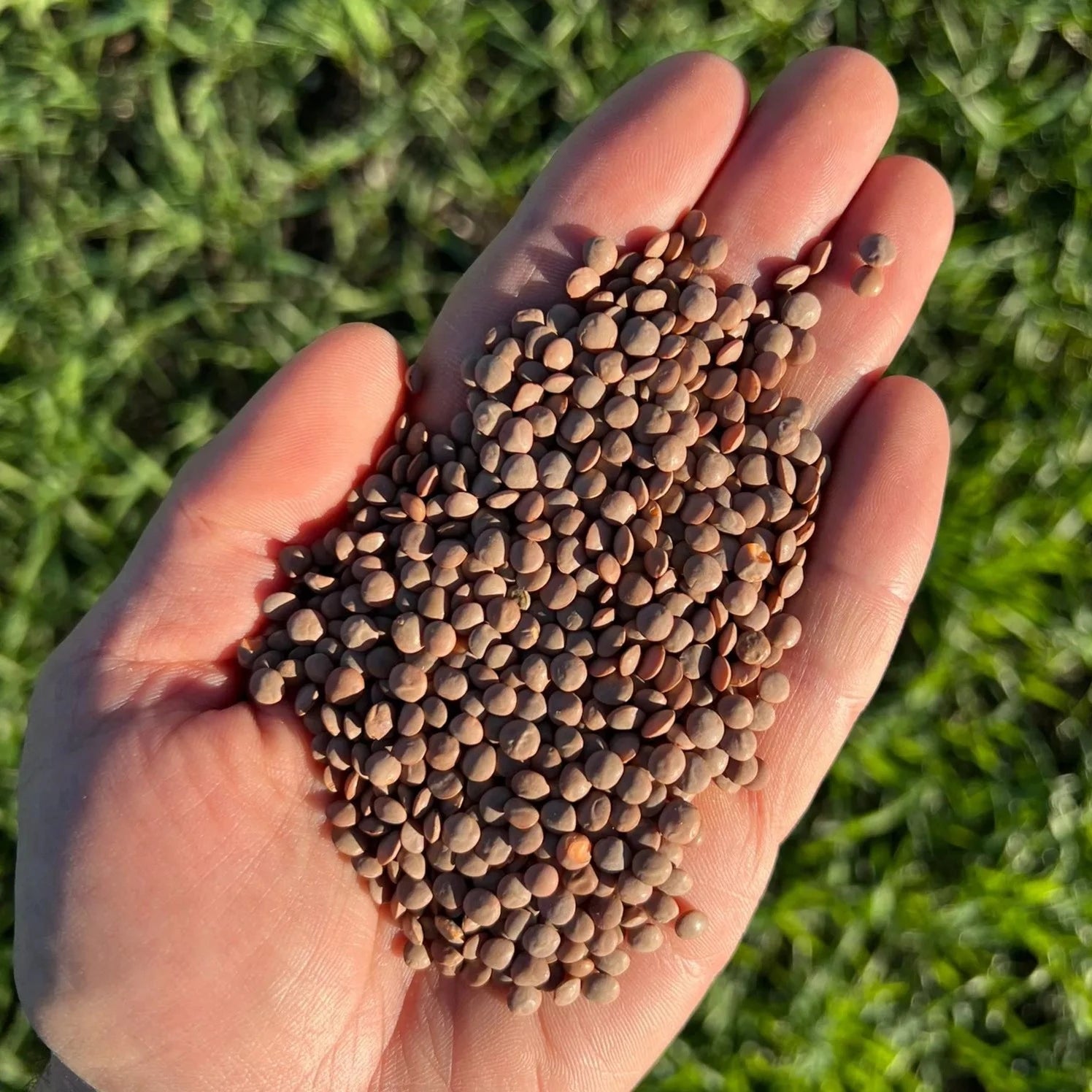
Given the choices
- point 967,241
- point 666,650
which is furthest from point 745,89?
point 666,650

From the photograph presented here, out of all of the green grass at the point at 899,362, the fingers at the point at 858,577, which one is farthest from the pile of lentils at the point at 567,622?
the green grass at the point at 899,362

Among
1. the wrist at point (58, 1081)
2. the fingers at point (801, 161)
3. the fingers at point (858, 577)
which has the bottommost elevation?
the wrist at point (58, 1081)

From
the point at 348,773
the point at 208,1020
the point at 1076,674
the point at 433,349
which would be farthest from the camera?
the point at 1076,674

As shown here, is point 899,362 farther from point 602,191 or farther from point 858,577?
point 602,191

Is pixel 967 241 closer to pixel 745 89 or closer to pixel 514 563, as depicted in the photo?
pixel 745 89

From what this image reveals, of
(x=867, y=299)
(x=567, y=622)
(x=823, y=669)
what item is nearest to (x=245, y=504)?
(x=567, y=622)

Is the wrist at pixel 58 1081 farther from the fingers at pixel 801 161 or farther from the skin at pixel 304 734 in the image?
the fingers at pixel 801 161

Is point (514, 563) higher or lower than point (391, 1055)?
higher
